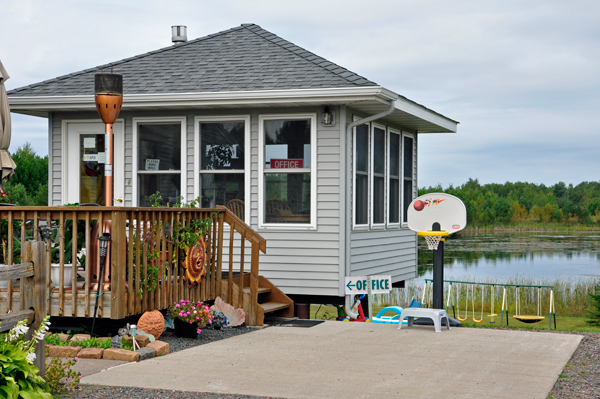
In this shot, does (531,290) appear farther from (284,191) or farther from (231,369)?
(231,369)

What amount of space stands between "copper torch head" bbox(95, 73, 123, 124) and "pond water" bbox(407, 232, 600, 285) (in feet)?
48.3

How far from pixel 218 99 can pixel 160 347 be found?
3822mm

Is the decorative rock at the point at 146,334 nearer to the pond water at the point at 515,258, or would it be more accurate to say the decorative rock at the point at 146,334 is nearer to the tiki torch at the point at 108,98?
the tiki torch at the point at 108,98

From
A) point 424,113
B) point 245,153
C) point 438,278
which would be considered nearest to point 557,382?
point 438,278

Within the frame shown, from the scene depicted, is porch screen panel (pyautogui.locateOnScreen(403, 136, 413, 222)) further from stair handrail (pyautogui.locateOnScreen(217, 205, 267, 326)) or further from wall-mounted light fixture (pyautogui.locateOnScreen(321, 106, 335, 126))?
stair handrail (pyautogui.locateOnScreen(217, 205, 267, 326))

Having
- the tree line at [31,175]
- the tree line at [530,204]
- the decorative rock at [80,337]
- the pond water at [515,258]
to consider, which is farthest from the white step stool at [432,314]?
the tree line at [530,204]

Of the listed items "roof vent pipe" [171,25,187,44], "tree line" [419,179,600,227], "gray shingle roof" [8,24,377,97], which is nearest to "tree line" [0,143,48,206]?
"roof vent pipe" [171,25,187,44]

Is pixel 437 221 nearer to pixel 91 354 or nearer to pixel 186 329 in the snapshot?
pixel 186 329

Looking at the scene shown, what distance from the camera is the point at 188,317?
262 inches

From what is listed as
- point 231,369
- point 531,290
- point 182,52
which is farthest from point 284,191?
point 531,290

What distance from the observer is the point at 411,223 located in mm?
8078

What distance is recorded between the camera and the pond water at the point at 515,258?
2316 centimetres

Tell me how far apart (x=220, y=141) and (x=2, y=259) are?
3329 millimetres

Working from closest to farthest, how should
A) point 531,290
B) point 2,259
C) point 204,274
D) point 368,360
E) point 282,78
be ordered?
point 368,360, point 2,259, point 204,274, point 282,78, point 531,290
